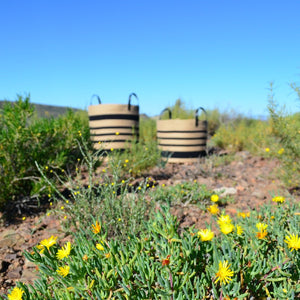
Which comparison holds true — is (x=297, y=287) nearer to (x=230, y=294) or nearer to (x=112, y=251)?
(x=230, y=294)

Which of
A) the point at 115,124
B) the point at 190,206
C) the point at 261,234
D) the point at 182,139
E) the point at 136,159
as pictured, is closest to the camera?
the point at 261,234

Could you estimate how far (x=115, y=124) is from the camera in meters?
4.56

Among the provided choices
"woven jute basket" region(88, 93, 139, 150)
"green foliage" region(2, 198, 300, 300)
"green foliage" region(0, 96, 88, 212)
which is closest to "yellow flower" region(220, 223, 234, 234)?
"green foliage" region(2, 198, 300, 300)

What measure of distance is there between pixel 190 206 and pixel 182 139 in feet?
6.91

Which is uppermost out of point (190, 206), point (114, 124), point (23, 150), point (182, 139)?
point (114, 124)

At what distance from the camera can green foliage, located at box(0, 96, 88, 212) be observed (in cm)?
288

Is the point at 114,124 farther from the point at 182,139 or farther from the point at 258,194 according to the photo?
the point at 258,194

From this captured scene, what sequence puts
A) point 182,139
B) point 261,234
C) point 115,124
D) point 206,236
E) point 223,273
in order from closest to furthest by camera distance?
point 223,273, point 206,236, point 261,234, point 115,124, point 182,139

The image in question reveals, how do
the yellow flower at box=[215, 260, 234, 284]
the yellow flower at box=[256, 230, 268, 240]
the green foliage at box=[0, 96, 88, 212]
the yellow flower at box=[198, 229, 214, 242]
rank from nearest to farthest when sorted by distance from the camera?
the yellow flower at box=[215, 260, 234, 284], the yellow flower at box=[198, 229, 214, 242], the yellow flower at box=[256, 230, 268, 240], the green foliage at box=[0, 96, 88, 212]

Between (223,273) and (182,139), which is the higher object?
(182,139)

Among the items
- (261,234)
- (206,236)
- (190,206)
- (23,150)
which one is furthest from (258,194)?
(23,150)

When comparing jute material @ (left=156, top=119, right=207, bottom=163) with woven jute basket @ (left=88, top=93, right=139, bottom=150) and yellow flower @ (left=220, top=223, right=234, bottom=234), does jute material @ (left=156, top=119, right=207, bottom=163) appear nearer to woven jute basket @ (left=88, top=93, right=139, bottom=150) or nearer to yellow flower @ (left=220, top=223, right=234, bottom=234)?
woven jute basket @ (left=88, top=93, right=139, bottom=150)

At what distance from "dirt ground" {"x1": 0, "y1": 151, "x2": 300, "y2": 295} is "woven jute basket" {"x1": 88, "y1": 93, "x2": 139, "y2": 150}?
2.27 feet

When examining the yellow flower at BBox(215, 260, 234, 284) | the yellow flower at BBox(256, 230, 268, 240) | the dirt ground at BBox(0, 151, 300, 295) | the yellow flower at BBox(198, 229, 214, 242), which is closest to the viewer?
the yellow flower at BBox(215, 260, 234, 284)
